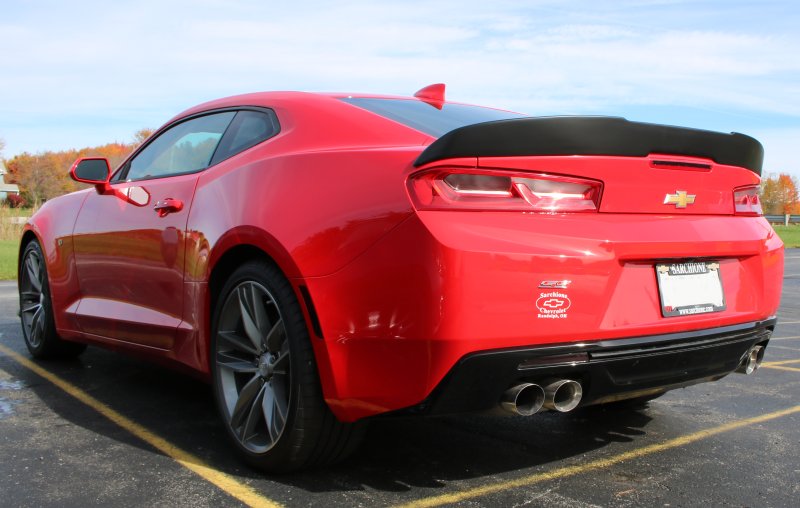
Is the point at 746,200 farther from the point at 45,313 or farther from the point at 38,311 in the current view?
the point at 38,311

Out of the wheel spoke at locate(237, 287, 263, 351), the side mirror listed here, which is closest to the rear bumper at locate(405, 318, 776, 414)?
the wheel spoke at locate(237, 287, 263, 351)

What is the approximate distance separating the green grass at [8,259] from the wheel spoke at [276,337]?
10.8 metres

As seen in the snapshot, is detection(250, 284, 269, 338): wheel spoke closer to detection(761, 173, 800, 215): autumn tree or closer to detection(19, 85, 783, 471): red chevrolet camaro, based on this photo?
detection(19, 85, 783, 471): red chevrolet camaro

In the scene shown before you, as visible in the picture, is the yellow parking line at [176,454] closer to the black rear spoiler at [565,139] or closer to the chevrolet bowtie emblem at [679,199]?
the black rear spoiler at [565,139]

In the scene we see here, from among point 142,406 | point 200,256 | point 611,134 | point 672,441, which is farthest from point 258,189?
point 672,441

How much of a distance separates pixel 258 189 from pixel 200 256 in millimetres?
477

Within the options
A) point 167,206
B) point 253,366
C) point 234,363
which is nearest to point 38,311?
point 167,206

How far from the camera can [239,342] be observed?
3256 mm

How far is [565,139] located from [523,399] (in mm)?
879

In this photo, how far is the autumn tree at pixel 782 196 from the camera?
10088 cm

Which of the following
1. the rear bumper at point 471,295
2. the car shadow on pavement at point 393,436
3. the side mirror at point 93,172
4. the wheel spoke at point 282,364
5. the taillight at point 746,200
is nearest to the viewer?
the rear bumper at point 471,295

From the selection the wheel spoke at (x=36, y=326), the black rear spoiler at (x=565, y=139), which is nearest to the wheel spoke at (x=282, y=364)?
the black rear spoiler at (x=565, y=139)

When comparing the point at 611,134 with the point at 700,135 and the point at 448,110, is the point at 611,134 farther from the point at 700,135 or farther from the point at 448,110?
the point at 448,110

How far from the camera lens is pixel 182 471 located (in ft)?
10.2
